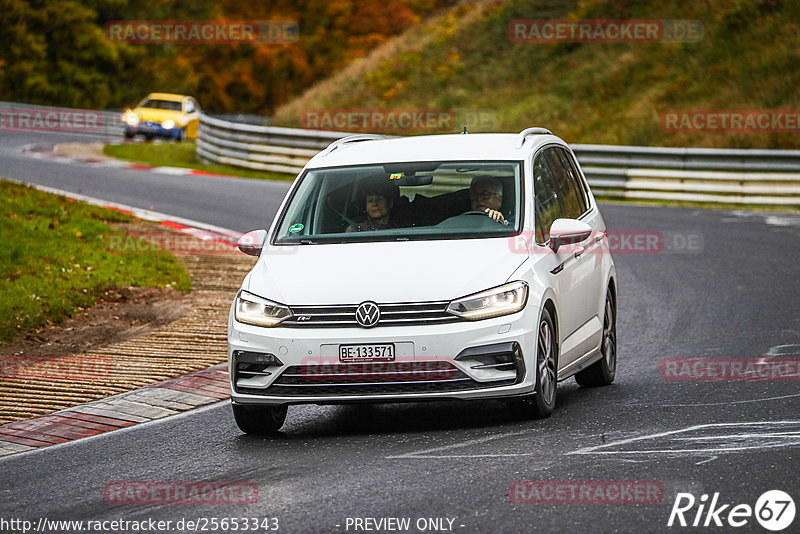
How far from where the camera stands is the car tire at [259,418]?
8672 millimetres

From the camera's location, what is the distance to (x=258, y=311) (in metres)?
8.48

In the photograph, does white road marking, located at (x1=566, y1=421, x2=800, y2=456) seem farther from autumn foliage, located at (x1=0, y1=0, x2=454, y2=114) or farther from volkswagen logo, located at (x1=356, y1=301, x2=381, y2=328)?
autumn foliage, located at (x1=0, y1=0, x2=454, y2=114)

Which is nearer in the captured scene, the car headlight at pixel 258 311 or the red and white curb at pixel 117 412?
the car headlight at pixel 258 311

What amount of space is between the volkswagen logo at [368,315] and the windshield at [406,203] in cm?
96

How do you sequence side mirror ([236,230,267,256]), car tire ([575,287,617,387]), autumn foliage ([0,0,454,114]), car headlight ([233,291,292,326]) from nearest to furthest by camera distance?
car headlight ([233,291,292,326])
side mirror ([236,230,267,256])
car tire ([575,287,617,387])
autumn foliage ([0,0,454,114])

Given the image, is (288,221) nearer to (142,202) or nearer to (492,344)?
(492,344)

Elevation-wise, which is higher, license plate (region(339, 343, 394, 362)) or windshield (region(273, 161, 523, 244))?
windshield (region(273, 161, 523, 244))

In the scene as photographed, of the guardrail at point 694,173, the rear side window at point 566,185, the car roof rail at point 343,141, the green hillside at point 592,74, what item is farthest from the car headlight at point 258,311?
the green hillside at point 592,74

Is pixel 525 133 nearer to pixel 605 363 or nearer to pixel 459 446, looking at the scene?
pixel 605 363

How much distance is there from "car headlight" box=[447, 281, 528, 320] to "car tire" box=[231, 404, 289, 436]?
4.71ft

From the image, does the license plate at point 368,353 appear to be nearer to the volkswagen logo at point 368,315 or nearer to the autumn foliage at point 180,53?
the volkswagen logo at point 368,315

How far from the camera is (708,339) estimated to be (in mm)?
12172

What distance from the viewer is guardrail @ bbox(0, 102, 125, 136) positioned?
4619 cm

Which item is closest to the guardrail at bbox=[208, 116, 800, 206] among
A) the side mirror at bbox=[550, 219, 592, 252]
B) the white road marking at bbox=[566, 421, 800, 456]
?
the side mirror at bbox=[550, 219, 592, 252]
